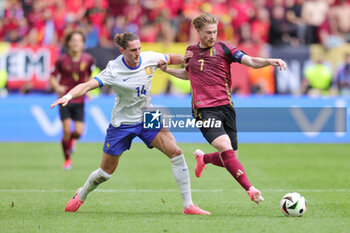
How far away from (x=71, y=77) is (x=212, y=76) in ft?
16.6

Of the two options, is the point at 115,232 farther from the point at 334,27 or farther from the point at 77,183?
the point at 334,27

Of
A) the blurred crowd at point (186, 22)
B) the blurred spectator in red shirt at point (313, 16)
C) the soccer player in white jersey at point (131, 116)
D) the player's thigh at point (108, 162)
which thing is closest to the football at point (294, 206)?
the soccer player in white jersey at point (131, 116)

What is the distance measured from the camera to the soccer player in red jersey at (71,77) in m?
12.3

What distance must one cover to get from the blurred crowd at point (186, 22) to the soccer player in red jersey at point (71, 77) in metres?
6.76

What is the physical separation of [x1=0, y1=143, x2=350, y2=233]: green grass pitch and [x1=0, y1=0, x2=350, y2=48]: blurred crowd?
16.7 feet

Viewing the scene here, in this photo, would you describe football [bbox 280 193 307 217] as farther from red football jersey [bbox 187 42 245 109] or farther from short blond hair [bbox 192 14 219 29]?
short blond hair [bbox 192 14 219 29]

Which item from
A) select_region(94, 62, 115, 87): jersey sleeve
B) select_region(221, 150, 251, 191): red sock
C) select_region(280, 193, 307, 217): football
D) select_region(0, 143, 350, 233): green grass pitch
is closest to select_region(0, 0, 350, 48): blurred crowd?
select_region(0, 143, 350, 233): green grass pitch

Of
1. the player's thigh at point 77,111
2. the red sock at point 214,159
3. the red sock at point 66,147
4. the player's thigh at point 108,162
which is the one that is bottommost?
the red sock at point 66,147

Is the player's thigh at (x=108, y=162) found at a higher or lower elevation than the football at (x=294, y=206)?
higher

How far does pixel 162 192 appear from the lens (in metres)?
9.52

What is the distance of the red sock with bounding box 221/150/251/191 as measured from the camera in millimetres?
7318

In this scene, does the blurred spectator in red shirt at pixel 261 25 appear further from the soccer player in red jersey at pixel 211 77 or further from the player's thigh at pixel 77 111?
the soccer player in red jersey at pixel 211 77

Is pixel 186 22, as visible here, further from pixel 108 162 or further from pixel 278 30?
pixel 108 162

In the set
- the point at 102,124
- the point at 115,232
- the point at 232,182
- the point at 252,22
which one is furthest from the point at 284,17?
the point at 115,232
